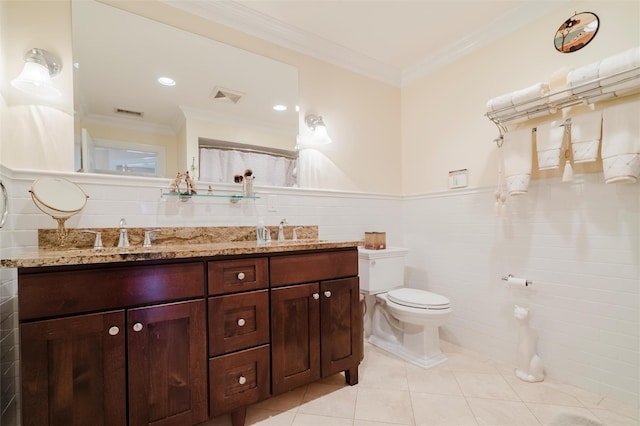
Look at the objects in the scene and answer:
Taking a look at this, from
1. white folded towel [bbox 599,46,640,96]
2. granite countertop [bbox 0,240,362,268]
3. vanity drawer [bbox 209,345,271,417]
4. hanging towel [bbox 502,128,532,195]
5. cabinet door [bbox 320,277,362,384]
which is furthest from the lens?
hanging towel [bbox 502,128,532,195]

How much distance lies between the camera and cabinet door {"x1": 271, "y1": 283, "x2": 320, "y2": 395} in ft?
4.84

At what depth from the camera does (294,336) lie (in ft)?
5.02

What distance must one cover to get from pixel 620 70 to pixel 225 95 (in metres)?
2.26

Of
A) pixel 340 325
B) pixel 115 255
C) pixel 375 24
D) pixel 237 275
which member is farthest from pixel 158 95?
pixel 340 325

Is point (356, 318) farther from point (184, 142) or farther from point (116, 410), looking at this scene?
point (184, 142)

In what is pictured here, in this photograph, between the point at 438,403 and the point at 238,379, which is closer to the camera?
the point at 238,379

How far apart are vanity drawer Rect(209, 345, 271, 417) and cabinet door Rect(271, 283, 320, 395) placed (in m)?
0.06

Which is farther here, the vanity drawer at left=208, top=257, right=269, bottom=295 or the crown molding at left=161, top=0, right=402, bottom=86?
the crown molding at left=161, top=0, right=402, bottom=86

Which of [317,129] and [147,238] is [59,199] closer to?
[147,238]

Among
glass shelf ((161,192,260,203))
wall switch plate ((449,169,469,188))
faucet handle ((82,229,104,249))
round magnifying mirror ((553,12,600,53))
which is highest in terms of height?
round magnifying mirror ((553,12,600,53))

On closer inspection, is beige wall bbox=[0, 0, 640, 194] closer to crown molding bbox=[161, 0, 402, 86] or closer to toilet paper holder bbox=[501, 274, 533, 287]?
crown molding bbox=[161, 0, 402, 86]

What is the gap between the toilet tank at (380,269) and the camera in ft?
7.34

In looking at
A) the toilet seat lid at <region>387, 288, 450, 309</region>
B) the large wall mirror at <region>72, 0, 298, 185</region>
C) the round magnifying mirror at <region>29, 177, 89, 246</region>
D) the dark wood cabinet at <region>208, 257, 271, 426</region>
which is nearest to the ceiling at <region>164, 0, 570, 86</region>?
the large wall mirror at <region>72, 0, 298, 185</region>

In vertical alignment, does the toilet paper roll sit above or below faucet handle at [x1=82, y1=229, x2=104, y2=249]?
below
